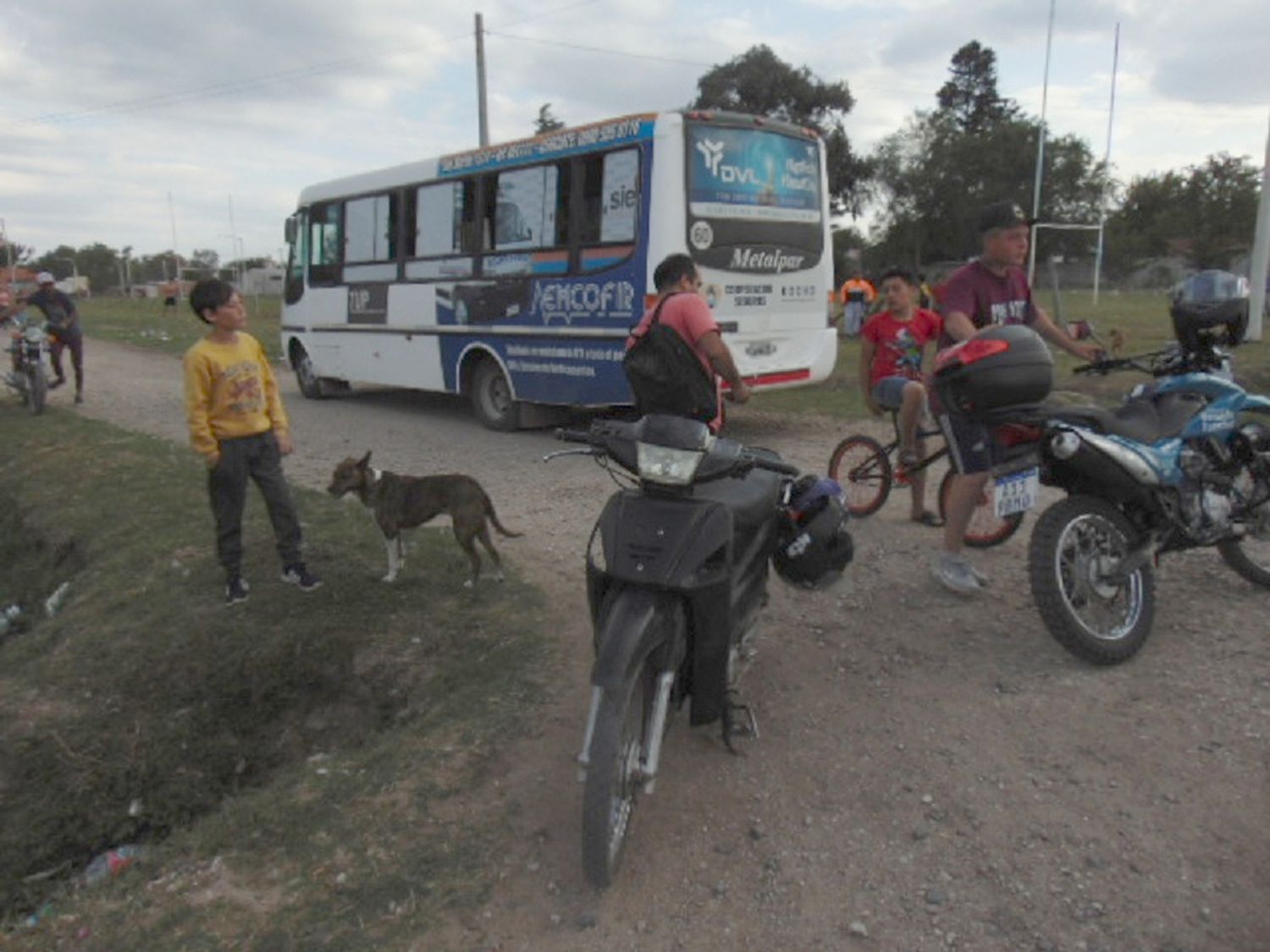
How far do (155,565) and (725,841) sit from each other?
4.22 m

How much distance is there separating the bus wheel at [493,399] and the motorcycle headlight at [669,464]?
7177mm

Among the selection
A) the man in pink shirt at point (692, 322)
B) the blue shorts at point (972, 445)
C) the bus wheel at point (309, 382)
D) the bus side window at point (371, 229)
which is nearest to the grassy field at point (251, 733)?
the man in pink shirt at point (692, 322)

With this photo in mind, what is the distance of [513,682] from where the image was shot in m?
3.84

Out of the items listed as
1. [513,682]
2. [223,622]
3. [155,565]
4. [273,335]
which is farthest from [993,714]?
[273,335]

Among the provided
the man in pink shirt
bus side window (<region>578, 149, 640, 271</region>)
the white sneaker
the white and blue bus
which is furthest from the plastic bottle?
bus side window (<region>578, 149, 640, 271</region>)

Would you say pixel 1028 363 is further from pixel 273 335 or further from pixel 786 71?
pixel 786 71

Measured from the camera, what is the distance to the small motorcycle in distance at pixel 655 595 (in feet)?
8.32

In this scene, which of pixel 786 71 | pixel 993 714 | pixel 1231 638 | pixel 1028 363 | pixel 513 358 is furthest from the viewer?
pixel 786 71

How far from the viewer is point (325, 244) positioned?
11953 mm

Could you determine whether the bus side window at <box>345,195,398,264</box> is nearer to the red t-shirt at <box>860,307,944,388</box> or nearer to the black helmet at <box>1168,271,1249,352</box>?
the red t-shirt at <box>860,307,944,388</box>

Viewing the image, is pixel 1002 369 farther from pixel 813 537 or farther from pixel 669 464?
pixel 669 464

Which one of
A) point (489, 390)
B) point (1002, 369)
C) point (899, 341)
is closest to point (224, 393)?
point (1002, 369)

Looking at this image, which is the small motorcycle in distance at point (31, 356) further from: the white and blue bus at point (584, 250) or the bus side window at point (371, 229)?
the white and blue bus at point (584, 250)

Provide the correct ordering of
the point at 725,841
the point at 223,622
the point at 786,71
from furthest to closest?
1. the point at 786,71
2. the point at 223,622
3. the point at 725,841
